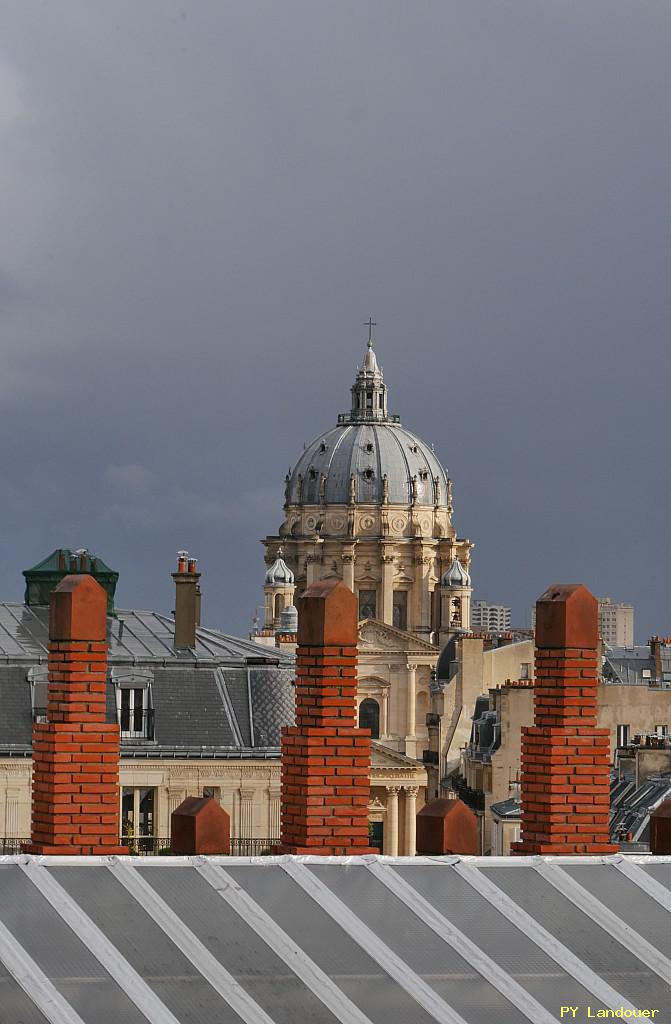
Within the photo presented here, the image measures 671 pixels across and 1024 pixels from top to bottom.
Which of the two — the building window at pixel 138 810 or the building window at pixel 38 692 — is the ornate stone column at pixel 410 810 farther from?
the building window at pixel 38 692

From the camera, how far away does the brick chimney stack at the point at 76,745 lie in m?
18.7

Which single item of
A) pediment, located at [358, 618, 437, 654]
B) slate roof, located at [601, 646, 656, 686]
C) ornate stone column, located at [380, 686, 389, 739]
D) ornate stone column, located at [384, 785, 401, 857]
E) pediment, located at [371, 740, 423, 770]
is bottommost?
ornate stone column, located at [384, 785, 401, 857]

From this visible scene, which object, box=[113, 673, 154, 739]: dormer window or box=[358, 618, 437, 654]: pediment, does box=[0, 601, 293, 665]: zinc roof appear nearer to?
box=[113, 673, 154, 739]: dormer window

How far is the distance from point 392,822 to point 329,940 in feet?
170

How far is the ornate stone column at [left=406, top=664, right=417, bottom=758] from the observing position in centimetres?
16312

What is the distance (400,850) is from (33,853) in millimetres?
49339

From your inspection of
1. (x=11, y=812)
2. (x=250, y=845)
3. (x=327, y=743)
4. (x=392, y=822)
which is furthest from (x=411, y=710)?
(x=327, y=743)

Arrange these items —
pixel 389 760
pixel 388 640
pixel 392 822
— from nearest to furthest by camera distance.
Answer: pixel 392 822 < pixel 389 760 < pixel 388 640

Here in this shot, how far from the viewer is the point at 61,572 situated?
212 ft

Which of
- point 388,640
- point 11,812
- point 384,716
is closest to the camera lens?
point 11,812

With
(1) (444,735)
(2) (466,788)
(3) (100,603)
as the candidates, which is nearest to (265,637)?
(1) (444,735)

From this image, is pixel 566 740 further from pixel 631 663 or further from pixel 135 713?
pixel 631 663

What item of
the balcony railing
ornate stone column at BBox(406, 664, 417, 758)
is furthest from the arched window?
the balcony railing

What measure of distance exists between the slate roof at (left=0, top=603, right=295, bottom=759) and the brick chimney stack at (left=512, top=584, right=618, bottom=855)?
34.2 metres
